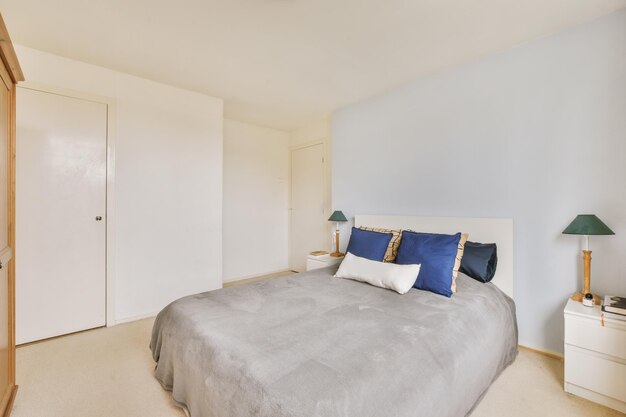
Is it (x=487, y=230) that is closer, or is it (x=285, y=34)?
(x=285, y=34)

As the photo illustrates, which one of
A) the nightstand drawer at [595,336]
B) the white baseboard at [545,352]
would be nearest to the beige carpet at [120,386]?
the white baseboard at [545,352]

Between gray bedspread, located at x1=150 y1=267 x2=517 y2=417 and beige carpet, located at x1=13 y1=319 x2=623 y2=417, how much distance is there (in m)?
0.11

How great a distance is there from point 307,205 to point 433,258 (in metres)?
2.70

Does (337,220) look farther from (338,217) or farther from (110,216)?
(110,216)

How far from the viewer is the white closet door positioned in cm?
235

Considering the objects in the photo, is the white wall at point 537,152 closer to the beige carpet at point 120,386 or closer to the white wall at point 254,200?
the beige carpet at point 120,386

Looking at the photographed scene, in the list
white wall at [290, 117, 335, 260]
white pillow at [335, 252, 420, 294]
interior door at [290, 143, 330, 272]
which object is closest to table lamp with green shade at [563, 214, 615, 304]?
white pillow at [335, 252, 420, 294]

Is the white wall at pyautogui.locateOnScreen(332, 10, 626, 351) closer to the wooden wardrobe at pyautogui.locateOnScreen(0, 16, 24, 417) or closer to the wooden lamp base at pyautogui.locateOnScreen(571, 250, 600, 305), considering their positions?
the wooden lamp base at pyautogui.locateOnScreen(571, 250, 600, 305)

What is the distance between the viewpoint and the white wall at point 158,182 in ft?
8.95

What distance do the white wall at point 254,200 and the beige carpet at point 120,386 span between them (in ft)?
6.77

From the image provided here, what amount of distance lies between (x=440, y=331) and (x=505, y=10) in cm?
212

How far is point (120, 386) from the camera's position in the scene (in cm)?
181

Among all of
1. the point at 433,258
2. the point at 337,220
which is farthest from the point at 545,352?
the point at 337,220

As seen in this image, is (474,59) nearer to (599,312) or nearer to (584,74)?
(584,74)
